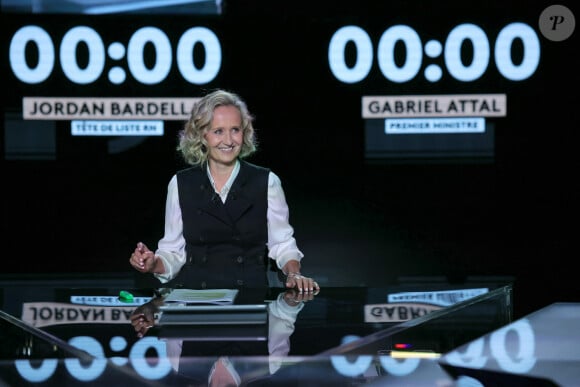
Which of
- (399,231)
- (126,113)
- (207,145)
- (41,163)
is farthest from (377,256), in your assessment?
(207,145)

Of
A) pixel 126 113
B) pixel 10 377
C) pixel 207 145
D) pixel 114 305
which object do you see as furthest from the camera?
pixel 126 113

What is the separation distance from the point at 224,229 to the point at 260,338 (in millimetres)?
1065

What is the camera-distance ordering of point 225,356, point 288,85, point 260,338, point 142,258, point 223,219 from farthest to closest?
point 288,85
point 223,219
point 142,258
point 260,338
point 225,356

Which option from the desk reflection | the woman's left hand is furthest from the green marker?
the woman's left hand

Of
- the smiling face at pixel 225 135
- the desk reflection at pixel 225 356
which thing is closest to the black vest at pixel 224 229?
the smiling face at pixel 225 135

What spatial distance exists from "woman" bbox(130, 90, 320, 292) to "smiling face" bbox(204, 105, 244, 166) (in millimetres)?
18

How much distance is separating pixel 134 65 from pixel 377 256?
1.72m

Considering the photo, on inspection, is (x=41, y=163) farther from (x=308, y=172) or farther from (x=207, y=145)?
(x=207, y=145)

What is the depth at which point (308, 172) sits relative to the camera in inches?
191

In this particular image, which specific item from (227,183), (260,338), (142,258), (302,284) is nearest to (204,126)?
(227,183)

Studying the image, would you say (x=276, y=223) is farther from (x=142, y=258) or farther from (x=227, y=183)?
(x=142, y=258)

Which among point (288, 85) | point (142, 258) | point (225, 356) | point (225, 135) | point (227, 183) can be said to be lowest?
point (225, 356)

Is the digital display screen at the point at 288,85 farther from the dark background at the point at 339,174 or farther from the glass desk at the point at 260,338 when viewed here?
the glass desk at the point at 260,338

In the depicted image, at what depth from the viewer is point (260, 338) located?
1.78 meters
